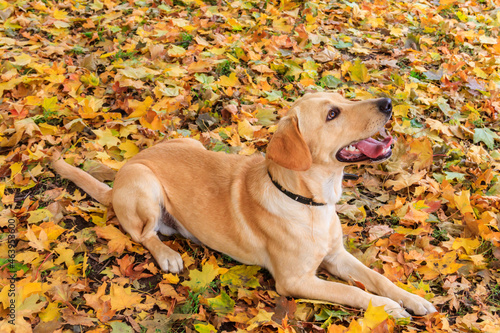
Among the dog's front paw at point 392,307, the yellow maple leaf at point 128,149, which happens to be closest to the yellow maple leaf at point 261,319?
the dog's front paw at point 392,307

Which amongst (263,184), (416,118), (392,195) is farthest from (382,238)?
(416,118)

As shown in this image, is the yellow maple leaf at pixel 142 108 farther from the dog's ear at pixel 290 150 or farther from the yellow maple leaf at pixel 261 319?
the yellow maple leaf at pixel 261 319

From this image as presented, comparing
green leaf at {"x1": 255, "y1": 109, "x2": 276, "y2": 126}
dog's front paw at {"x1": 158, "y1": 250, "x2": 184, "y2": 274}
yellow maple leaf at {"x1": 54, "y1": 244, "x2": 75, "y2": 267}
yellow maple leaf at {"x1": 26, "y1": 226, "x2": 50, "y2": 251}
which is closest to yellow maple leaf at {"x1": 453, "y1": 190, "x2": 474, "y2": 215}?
green leaf at {"x1": 255, "y1": 109, "x2": 276, "y2": 126}

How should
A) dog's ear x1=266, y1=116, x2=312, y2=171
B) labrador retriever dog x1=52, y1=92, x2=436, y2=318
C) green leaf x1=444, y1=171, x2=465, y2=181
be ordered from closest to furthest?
dog's ear x1=266, y1=116, x2=312, y2=171
labrador retriever dog x1=52, y1=92, x2=436, y2=318
green leaf x1=444, y1=171, x2=465, y2=181

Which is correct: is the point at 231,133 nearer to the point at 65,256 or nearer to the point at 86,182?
the point at 86,182

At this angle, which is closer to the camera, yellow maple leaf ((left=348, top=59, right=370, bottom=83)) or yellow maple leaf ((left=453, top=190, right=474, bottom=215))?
yellow maple leaf ((left=453, top=190, right=474, bottom=215))

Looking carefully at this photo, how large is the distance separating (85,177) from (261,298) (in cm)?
219

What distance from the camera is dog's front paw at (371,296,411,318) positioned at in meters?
3.10

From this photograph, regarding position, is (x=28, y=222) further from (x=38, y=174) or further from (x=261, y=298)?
(x=261, y=298)

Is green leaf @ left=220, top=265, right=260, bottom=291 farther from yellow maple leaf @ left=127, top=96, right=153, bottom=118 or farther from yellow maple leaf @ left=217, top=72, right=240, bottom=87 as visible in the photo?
yellow maple leaf @ left=217, top=72, right=240, bottom=87

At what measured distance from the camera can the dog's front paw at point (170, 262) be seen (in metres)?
3.65

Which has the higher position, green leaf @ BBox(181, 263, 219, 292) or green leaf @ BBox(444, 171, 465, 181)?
green leaf @ BBox(444, 171, 465, 181)

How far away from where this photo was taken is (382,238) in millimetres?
3852

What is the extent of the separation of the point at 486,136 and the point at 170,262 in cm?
386
